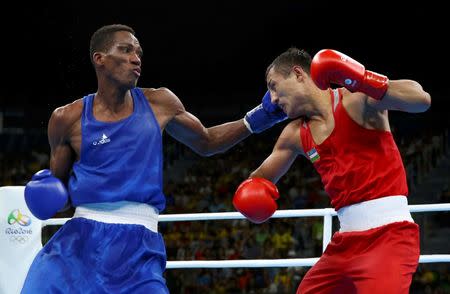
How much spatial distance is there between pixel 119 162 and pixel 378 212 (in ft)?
3.17

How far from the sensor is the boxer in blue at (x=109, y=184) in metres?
2.68

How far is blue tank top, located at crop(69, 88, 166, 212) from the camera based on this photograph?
9.12 feet

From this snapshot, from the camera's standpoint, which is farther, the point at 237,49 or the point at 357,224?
the point at 237,49

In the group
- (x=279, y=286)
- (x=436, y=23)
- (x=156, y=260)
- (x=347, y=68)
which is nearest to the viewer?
(x=347, y=68)

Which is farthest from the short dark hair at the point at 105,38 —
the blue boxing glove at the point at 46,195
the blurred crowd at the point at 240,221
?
the blurred crowd at the point at 240,221

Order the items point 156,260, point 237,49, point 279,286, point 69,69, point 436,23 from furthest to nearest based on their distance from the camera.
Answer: point 69,69, point 237,49, point 436,23, point 279,286, point 156,260

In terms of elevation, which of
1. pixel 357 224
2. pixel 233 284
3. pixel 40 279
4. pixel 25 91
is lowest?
pixel 233 284

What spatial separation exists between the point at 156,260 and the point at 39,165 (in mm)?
11163

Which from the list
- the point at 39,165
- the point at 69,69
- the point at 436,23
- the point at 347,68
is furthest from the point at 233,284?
the point at 69,69

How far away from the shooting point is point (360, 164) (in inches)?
109

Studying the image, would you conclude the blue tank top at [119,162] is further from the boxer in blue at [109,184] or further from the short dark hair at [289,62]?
the short dark hair at [289,62]

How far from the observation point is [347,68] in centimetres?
256

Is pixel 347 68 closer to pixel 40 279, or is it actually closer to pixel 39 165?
pixel 40 279

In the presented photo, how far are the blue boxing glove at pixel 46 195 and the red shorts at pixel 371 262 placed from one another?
3.28ft
